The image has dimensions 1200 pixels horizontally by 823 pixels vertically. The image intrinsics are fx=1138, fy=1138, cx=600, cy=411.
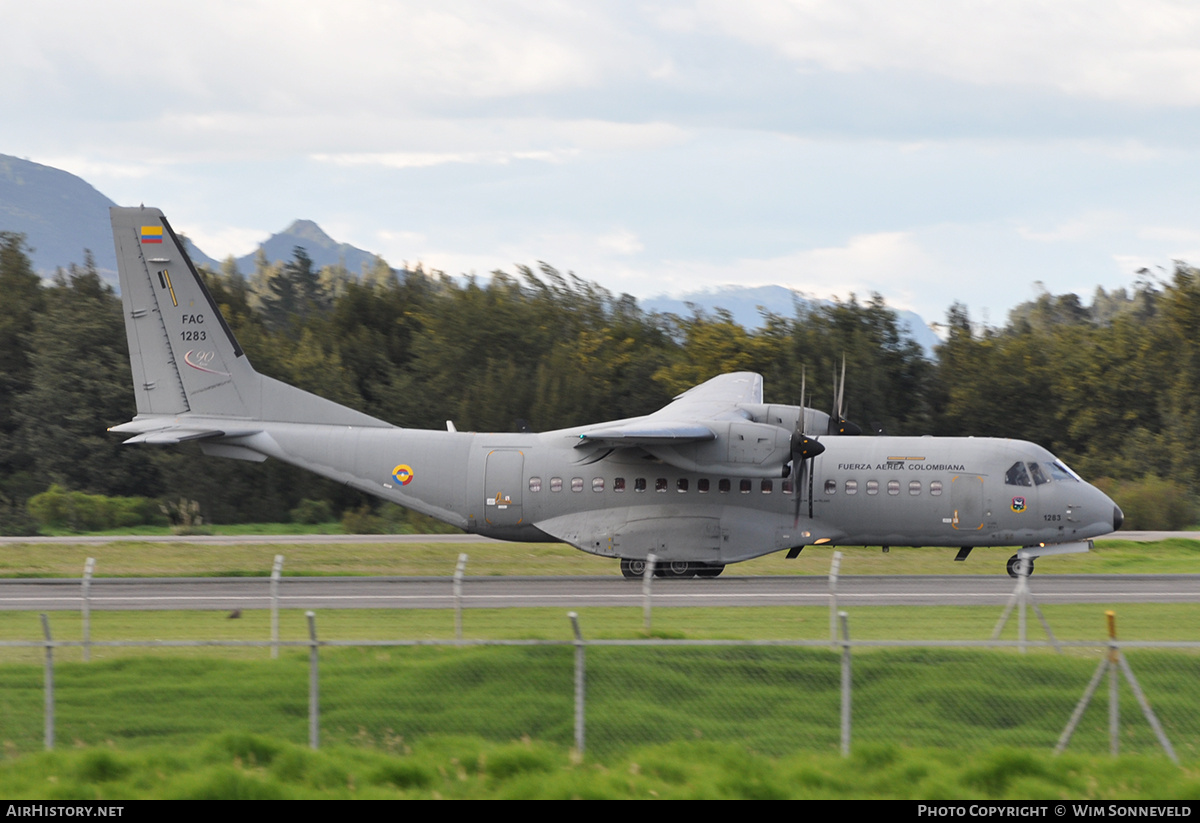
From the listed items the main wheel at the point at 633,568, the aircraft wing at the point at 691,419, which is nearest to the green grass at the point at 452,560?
the main wheel at the point at 633,568

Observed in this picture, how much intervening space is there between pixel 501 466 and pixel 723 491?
515 cm

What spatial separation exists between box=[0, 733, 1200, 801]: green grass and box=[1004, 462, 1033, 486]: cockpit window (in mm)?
14941

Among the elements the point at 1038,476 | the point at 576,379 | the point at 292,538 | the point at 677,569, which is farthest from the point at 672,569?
the point at 576,379

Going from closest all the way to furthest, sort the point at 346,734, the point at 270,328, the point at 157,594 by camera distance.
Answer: the point at 346,734 → the point at 157,594 → the point at 270,328

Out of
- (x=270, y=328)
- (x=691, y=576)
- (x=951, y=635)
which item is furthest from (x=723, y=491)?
(x=270, y=328)

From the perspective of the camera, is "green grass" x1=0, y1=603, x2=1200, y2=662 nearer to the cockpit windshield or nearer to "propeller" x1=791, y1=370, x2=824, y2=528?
"propeller" x1=791, y1=370, x2=824, y2=528

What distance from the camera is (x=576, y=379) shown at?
44.9 metres

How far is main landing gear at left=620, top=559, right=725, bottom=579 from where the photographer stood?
85.1 ft

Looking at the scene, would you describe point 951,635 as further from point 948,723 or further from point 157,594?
point 157,594

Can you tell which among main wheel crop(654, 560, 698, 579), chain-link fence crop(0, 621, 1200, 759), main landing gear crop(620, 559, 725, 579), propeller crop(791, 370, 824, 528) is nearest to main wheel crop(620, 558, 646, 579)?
main landing gear crop(620, 559, 725, 579)

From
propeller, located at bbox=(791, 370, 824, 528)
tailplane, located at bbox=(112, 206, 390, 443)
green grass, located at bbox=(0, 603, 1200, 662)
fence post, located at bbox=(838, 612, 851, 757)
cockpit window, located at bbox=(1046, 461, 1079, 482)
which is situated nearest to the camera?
fence post, located at bbox=(838, 612, 851, 757)

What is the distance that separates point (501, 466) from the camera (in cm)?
2639

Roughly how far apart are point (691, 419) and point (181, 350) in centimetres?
1258

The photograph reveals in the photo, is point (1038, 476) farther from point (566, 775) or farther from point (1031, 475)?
point (566, 775)
